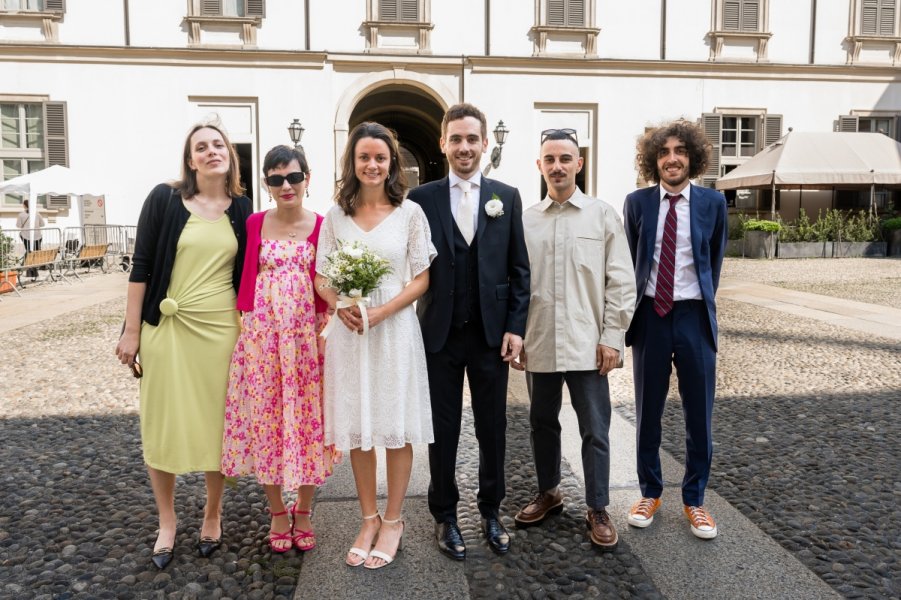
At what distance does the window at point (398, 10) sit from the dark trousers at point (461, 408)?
17774 mm

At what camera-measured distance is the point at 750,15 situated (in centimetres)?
2014

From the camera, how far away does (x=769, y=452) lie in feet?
13.4

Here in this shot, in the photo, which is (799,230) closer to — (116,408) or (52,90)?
(116,408)

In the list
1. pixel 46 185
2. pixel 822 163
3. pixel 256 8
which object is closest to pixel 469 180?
pixel 46 185

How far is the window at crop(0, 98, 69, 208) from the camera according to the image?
59.0ft

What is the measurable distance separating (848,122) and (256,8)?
17.0 meters

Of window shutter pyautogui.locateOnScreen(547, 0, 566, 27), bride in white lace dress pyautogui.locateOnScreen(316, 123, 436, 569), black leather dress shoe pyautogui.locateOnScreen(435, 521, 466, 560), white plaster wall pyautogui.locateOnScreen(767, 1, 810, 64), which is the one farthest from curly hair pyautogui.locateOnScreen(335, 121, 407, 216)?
white plaster wall pyautogui.locateOnScreen(767, 1, 810, 64)

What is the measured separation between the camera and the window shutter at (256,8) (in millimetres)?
18438

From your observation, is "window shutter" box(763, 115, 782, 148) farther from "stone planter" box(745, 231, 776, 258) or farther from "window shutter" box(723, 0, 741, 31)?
"stone planter" box(745, 231, 776, 258)

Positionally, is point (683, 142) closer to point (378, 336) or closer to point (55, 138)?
point (378, 336)

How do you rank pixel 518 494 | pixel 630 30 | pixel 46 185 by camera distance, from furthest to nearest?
pixel 630 30 < pixel 46 185 < pixel 518 494

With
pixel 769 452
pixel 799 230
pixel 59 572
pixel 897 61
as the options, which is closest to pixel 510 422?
pixel 769 452

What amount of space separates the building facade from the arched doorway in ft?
1.48

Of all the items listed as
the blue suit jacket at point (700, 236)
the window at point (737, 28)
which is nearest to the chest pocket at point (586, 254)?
the blue suit jacket at point (700, 236)
